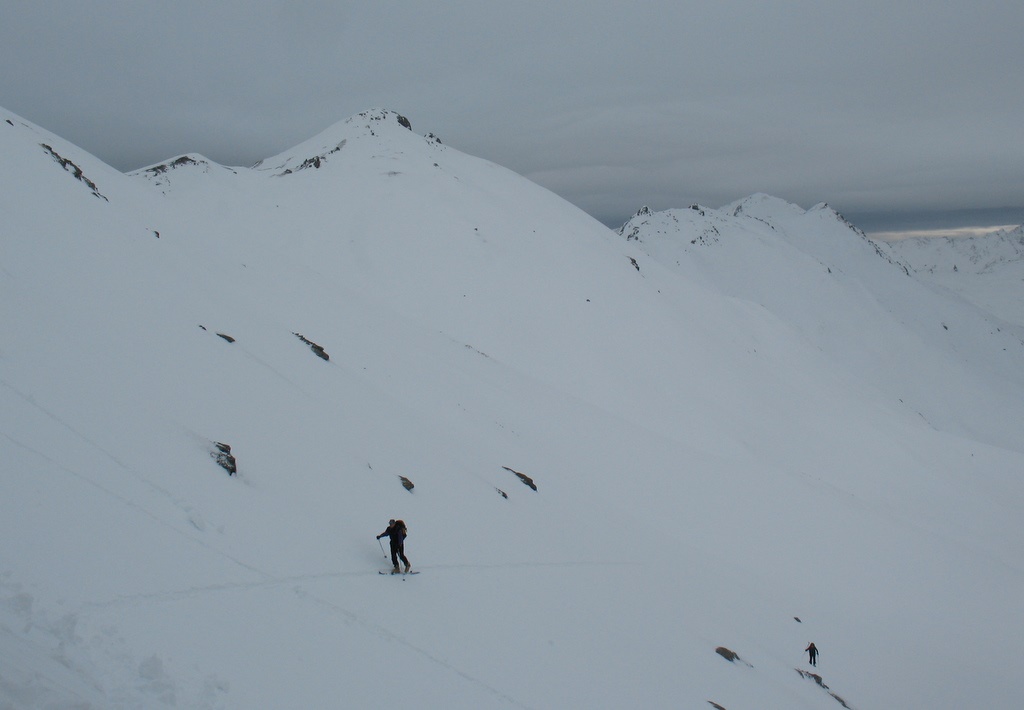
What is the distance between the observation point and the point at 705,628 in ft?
58.6

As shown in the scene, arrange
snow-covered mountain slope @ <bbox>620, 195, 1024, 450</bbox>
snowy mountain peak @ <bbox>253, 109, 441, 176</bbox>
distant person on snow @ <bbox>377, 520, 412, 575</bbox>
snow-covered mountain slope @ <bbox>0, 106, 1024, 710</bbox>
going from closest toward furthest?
snow-covered mountain slope @ <bbox>0, 106, 1024, 710</bbox> → distant person on snow @ <bbox>377, 520, 412, 575</bbox> → snowy mountain peak @ <bbox>253, 109, 441, 176</bbox> → snow-covered mountain slope @ <bbox>620, 195, 1024, 450</bbox>

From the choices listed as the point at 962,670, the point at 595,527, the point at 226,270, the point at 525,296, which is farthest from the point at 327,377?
the point at 525,296

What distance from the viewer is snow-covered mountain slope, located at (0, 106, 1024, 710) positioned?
29.9 ft

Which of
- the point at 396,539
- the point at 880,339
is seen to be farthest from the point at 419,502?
the point at 880,339

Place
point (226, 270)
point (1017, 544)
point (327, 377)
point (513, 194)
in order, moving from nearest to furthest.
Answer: point (327, 377), point (226, 270), point (1017, 544), point (513, 194)

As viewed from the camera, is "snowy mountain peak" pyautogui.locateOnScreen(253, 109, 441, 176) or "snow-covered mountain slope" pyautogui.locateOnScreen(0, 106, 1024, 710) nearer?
"snow-covered mountain slope" pyautogui.locateOnScreen(0, 106, 1024, 710)

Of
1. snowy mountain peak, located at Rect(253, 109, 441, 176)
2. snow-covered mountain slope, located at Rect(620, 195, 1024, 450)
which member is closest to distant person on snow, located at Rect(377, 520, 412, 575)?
snowy mountain peak, located at Rect(253, 109, 441, 176)

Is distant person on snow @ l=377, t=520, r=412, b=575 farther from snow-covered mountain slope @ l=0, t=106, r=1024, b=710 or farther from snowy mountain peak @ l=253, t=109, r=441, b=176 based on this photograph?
snowy mountain peak @ l=253, t=109, r=441, b=176

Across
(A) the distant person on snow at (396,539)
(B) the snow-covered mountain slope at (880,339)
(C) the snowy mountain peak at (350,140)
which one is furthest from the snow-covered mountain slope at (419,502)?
(B) the snow-covered mountain slope at (880,339)

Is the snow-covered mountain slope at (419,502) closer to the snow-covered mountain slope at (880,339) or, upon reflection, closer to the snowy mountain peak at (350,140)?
the snowy mountain peak at (350,140)

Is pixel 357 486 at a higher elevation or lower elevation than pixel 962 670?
lower

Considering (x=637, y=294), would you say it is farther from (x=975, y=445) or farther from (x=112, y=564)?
(x=112, y=564)

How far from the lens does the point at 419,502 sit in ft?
52.7

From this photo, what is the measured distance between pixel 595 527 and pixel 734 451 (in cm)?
2445
